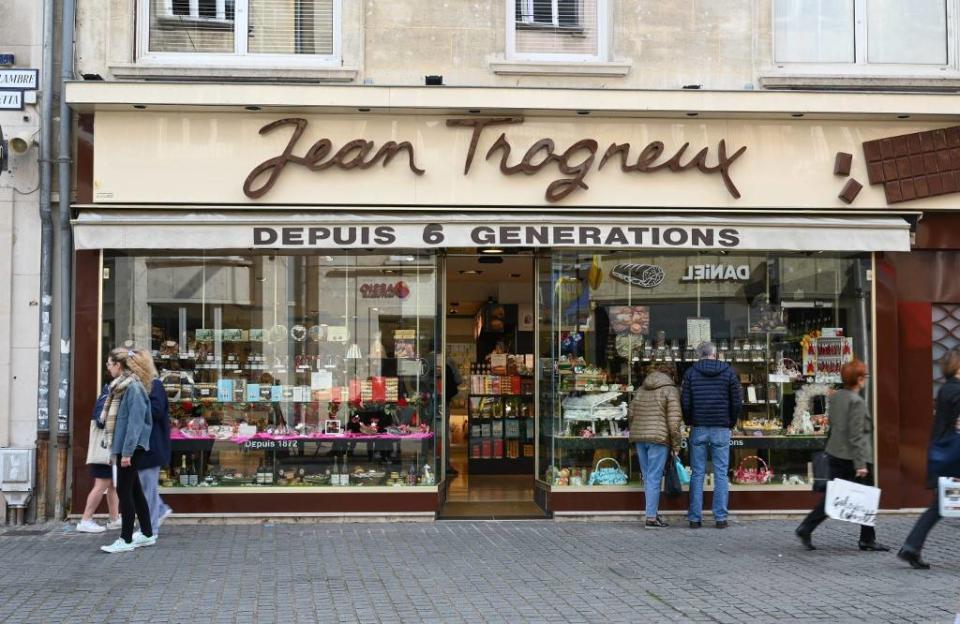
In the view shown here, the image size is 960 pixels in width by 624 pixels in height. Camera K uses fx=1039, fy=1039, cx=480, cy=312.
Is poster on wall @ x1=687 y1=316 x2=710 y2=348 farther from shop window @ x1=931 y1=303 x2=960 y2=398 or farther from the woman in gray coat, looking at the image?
the woman in gray coat

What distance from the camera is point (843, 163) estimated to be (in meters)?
10.9

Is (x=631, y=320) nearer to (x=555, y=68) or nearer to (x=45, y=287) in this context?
(x=555, y=68)

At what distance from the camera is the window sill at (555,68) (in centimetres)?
1073

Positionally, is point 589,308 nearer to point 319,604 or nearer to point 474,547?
point 474,547

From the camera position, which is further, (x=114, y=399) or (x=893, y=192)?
(x=893, y=192)

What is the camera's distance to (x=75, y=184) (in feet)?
34.5

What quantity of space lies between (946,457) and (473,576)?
380cm

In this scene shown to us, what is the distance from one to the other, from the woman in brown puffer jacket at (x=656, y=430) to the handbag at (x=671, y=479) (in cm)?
17

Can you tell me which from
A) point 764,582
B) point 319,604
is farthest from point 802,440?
point 319,604

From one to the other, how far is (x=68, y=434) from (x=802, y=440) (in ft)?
25.2

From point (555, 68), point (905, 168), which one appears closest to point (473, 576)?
point (555, 68)

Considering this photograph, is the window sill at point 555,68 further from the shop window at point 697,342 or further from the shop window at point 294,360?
the shop window at point 294,360

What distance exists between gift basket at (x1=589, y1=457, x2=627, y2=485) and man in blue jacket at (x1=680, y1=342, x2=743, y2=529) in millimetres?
850

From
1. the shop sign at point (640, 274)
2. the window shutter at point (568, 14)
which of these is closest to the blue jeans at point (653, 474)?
the shop sign at point (640, 274)
